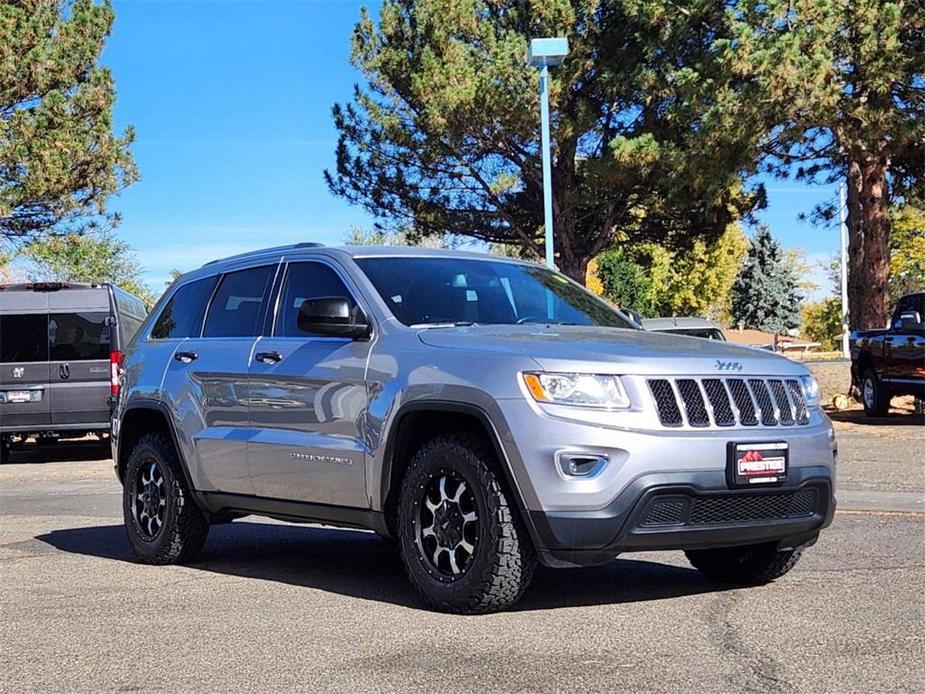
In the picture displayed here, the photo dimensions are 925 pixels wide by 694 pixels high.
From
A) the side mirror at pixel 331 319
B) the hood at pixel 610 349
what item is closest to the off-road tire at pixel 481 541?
the hood at pixel 610 349

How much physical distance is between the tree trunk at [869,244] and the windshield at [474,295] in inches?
750

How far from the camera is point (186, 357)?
8125mm

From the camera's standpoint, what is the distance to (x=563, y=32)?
31438 millimetres

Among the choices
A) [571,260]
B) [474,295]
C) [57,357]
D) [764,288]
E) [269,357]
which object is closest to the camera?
[474,295]

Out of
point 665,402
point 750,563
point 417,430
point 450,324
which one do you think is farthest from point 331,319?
point 750,563

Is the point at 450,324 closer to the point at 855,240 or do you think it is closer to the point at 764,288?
the point at 855,240

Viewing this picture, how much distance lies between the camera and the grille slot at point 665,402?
5809mm

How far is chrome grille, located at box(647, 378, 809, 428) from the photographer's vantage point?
19.2 ft

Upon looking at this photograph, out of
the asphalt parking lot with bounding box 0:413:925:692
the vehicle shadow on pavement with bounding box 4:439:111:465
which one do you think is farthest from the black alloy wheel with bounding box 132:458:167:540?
the vehicle shadow on pavement with bounding box 4:439:111:465

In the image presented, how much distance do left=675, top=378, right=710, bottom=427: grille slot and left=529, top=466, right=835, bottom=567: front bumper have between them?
23 cm

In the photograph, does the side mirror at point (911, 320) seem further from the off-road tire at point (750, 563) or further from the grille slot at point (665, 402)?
the grille slot at point (665, 402)

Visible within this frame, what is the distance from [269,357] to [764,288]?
77.5 meters

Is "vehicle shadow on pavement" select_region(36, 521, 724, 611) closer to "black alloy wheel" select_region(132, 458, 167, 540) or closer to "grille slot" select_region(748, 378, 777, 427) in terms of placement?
"black alloy wheel" select_region(132, 458, 167, 540)

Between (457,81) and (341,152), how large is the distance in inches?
279
